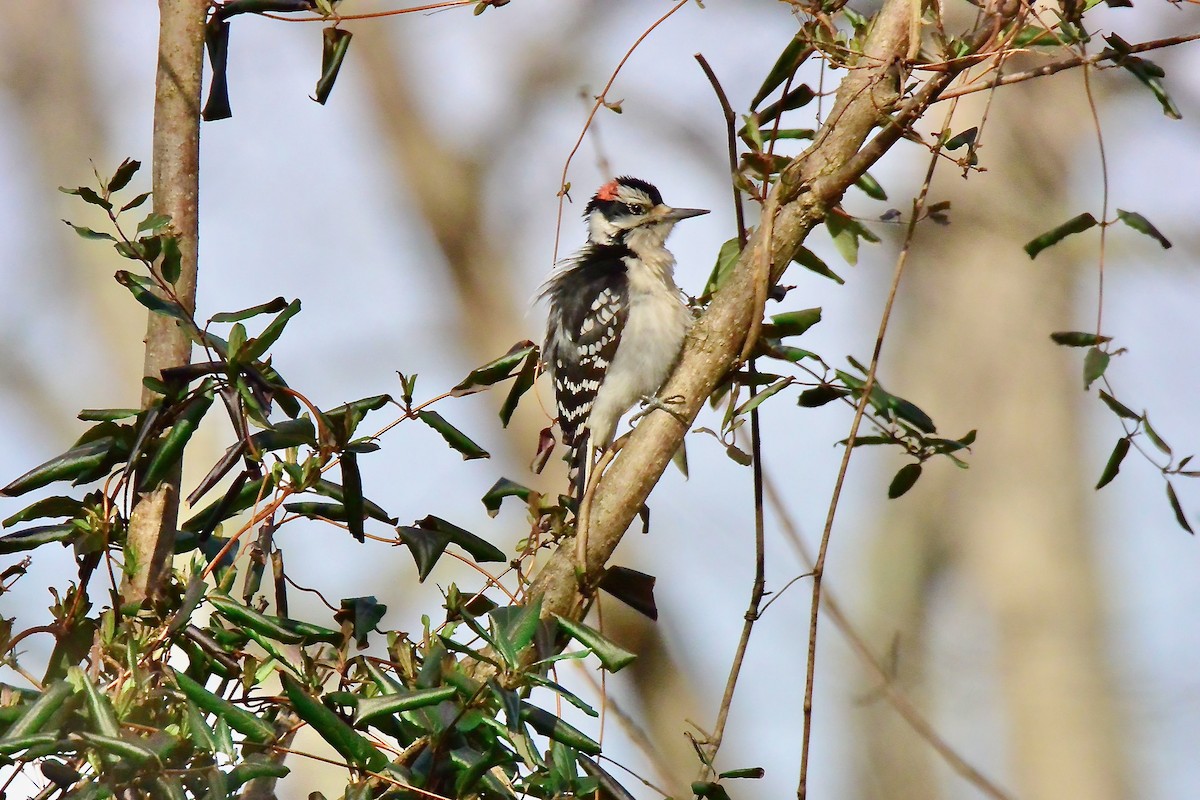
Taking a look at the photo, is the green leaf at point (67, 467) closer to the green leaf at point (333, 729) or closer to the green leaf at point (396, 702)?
the green leaf at point (333, 729)

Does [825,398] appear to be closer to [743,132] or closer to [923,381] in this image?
[743,132]

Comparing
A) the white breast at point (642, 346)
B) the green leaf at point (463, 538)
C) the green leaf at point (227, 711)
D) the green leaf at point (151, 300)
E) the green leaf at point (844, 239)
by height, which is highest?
the white breast at point (642, 346)

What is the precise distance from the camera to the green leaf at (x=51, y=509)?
198 centimetres

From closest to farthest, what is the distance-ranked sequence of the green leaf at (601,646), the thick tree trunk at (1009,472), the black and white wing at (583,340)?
1. the green leaf at (601,646)
2. the black and white wing at (583,340)
3. the thick tree trunk at (1009,472)

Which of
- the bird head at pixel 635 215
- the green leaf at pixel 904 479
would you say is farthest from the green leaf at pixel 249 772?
the bird head at pixel 635 215

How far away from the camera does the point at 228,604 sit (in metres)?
1.92

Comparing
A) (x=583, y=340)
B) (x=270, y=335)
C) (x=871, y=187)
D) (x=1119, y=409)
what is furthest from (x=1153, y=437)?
(x=583, y=340)

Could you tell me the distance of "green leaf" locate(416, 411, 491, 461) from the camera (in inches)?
87.5

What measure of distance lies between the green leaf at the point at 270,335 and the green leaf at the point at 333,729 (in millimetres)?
516

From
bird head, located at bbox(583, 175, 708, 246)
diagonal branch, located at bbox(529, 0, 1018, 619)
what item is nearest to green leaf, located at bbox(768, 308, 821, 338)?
diagonal branch, located at bbox(529, 0, 1018, 619)

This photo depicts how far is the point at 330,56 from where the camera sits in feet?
7.52

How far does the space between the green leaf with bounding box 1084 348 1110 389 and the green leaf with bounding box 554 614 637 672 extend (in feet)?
4.00

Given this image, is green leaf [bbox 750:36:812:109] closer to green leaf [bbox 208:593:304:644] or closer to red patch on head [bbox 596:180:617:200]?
green leaf [bbox 208:593:304:644]

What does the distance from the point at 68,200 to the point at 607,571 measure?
731cm
